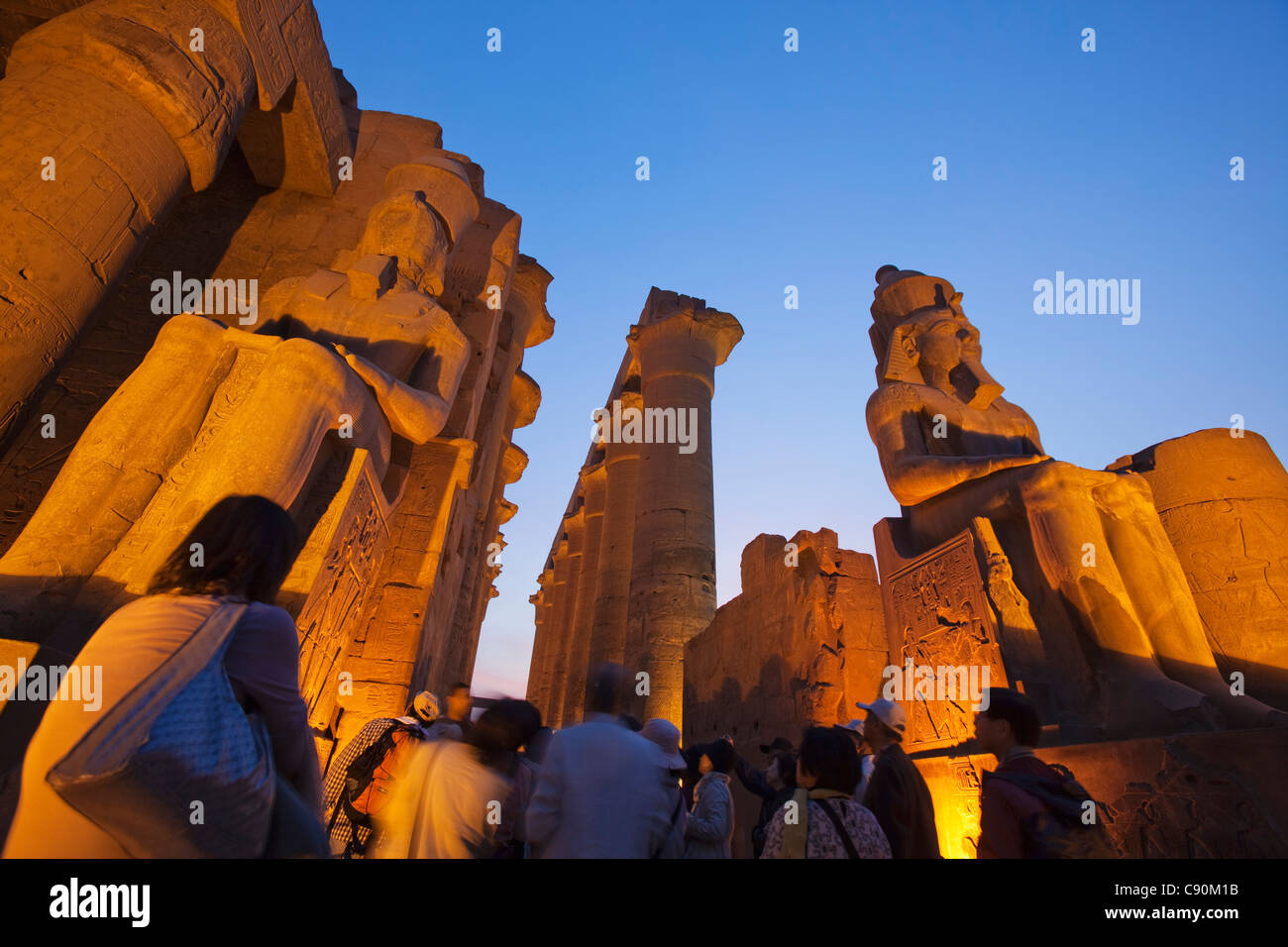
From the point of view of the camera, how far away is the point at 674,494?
36.5ft

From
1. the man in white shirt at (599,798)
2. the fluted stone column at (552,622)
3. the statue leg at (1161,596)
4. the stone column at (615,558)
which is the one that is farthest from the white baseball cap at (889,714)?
the fluted stone column at (552,622)

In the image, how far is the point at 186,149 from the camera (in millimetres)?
4191

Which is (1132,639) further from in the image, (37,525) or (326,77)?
(326,77)

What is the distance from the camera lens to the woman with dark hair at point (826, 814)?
1.73 m

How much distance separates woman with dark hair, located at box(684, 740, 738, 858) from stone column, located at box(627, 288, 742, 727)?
5.94 m

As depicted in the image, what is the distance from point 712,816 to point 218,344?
3.87m

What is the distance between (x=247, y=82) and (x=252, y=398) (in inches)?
119

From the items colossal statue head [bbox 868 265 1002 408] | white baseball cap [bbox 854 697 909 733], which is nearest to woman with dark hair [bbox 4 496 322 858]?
white baseball cap [bbox 854 697 909 733]

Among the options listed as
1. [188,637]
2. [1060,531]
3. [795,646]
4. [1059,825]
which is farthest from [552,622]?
[188,637]

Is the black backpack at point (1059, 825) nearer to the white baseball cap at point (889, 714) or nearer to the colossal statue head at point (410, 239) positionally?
the white baseball cap at point (889, 714)

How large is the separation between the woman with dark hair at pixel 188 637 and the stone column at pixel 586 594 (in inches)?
434

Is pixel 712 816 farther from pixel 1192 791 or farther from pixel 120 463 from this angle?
pixel 120 463

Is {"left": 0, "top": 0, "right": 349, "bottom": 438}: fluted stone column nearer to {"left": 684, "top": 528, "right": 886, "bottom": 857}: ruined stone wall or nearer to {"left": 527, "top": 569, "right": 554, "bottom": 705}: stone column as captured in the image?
{"left": 684, "top": 528, "right": 886, "bottom": 857}: ruined stone wall

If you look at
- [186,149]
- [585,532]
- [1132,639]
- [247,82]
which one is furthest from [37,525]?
[585,532]
